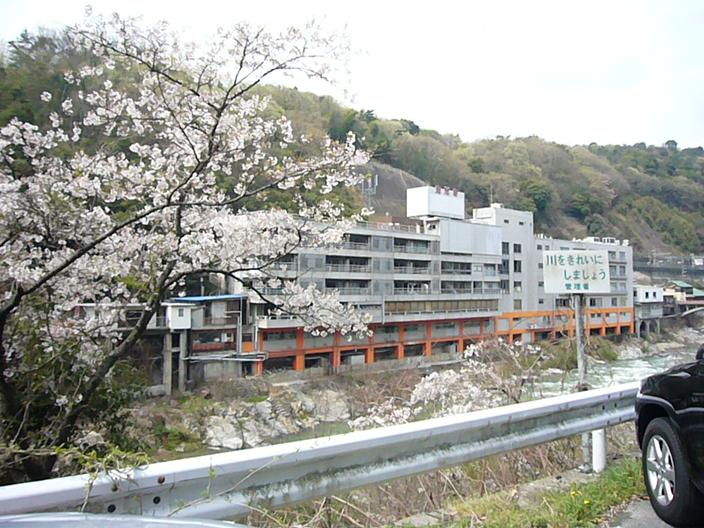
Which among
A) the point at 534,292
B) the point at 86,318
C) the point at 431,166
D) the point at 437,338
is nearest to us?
the point at 86,318

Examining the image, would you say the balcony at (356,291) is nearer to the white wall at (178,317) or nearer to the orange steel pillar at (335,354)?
the orange steel pillar at (335,354)

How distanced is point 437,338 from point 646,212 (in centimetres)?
4593

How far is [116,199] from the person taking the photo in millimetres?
5738

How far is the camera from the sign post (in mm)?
4309

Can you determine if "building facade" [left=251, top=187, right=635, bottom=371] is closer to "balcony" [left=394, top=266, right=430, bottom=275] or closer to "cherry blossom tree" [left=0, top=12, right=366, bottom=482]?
"balcony" [left=394, top=266, right=430, bottom=275]

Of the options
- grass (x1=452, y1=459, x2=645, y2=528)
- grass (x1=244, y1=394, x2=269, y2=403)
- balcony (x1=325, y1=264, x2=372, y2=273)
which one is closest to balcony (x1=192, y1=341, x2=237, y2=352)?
grass (x1=244, y1=394, x2=269, y2=403)

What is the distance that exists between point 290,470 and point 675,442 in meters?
1.82

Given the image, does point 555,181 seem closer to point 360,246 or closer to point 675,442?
point 360,246

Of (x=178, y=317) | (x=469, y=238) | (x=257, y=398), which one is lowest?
(x=257, y=398)

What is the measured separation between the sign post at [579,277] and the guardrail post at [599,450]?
103 centimetres

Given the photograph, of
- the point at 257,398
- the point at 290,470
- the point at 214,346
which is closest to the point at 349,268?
the point at 214,346

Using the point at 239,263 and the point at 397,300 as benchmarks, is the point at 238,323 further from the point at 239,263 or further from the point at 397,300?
the point at 239,263

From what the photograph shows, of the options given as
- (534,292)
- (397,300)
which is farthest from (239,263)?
(534,292)

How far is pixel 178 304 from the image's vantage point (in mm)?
19219
